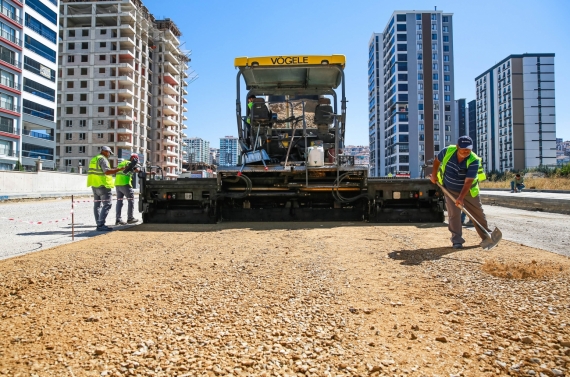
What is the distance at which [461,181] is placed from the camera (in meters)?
5.59

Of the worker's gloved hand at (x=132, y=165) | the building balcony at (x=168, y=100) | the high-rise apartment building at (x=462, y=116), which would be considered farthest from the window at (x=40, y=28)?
the high-rise apartment building at (x=462, y=116)

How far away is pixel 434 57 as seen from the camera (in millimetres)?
76750

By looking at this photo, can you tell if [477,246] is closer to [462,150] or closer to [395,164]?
[462,150]

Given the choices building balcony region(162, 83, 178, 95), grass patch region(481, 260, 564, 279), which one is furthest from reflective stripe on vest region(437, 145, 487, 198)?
building balcony region(162, 83, 178, 95)

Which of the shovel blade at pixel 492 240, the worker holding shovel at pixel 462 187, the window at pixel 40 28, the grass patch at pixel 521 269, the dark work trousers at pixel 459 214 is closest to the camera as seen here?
the grass patch at pixel 521 269

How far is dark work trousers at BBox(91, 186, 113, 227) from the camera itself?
778 centimetres

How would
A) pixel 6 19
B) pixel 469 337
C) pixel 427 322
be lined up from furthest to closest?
pixel 6 19 → pixel 427 322 → pixel 469 337

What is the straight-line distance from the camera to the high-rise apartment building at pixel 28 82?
38906mm

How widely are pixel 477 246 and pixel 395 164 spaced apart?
76602 mm

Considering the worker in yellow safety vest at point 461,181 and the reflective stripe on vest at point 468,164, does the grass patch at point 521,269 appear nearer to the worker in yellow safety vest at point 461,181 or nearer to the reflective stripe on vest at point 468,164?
the worker in yellow safety vest at point 461,181

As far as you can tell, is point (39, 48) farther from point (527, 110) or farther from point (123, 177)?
point (527, 110)

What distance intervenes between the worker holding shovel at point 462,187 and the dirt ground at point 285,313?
23.4 inches

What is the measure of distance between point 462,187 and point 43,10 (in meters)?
54.2

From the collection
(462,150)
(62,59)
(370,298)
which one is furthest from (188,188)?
(62,59)
